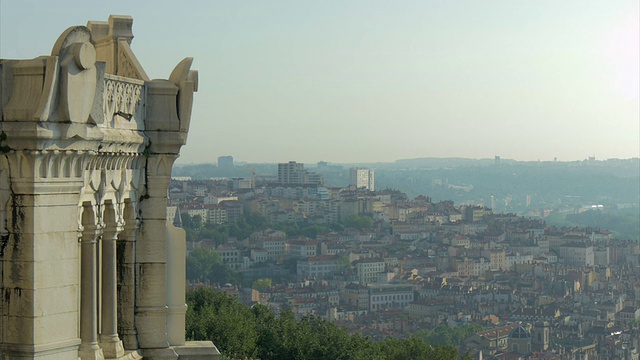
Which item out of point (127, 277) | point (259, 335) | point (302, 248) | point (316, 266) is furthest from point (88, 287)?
point (302, 248)

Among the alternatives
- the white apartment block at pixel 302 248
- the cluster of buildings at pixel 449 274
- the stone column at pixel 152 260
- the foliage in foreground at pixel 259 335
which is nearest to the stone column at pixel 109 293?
the stone column at pixel 152 260

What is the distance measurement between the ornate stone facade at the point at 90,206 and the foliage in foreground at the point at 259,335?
60.4 ft

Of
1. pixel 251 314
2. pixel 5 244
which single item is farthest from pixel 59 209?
pixel 251 314

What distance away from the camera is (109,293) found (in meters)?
6.61

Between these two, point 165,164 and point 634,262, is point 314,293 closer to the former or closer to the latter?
point 634,262

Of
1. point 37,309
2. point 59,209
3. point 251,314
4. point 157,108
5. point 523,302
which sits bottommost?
point 523,302

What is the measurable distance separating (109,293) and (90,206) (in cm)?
52

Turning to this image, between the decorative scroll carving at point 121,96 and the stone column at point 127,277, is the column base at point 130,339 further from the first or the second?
the decorative scroll carving at point 121,96

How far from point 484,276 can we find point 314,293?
24698 mm

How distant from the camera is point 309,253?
144 metres

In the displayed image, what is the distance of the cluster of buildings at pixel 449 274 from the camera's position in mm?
100750

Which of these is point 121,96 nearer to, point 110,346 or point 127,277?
point 127,277

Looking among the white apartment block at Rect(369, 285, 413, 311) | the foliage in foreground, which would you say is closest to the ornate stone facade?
the foliage in foreground

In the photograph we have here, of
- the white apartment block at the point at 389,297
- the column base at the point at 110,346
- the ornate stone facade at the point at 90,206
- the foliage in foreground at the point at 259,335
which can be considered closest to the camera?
the ornate stone facade at the point at 90,206
